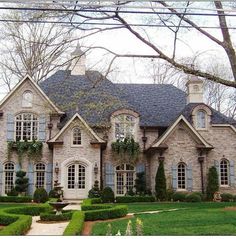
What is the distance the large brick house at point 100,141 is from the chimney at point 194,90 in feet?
2.36

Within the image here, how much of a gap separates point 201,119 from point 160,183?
362cm

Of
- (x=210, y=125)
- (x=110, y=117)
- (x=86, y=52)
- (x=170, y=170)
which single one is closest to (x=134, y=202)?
(x=170, y=170)

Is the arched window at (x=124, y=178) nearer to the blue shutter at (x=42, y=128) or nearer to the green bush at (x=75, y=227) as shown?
the blue shutter at (x=42, y=128)

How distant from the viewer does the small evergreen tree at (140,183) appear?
57.5 feet

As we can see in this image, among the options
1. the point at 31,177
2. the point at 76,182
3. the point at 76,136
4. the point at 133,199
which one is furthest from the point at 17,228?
the point at 76,136

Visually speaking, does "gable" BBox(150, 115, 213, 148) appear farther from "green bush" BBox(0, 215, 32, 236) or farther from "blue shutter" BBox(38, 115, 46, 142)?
"green bush" BBox(0, 215, 32, 236)

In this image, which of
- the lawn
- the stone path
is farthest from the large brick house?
the stone path

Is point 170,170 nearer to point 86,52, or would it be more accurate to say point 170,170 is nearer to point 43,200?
point 43,200

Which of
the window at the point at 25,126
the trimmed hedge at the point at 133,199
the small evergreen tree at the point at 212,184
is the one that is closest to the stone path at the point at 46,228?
the trimmed hedge at the point at 133,199

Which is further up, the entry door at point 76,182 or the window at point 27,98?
the window at point 27,98

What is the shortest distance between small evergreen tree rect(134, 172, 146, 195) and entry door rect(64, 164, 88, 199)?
6.82 ft

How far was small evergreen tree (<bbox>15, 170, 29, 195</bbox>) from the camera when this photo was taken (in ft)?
55.9

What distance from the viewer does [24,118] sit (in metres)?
18.3

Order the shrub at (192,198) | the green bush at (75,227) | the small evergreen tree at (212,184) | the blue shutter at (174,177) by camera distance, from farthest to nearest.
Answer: the blue shutter at (174,177) < the small evergreen tree at (212,184) < the shrub at (192,198) < the green bush at (75,227)
